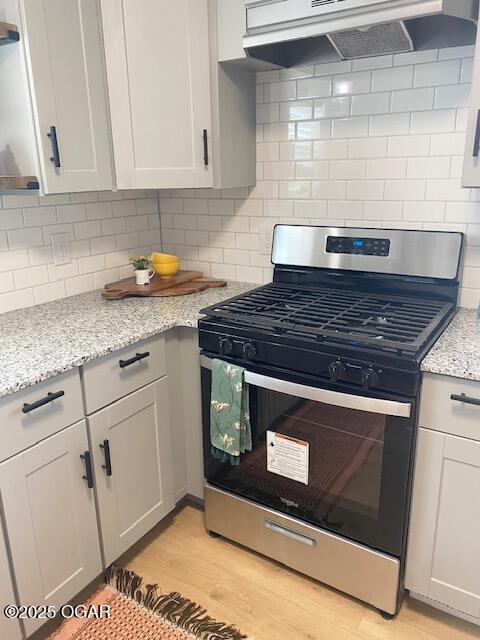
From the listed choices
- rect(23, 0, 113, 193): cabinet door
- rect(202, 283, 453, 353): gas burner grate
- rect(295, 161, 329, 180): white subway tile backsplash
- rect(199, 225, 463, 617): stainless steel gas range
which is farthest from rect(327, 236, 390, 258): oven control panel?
rect(23, 0, 113, 193): cabinet door

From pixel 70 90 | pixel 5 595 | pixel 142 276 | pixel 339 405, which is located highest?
pixel 70 90

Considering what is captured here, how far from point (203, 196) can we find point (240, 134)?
0.41 metres

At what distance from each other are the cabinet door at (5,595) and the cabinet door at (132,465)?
0.36m

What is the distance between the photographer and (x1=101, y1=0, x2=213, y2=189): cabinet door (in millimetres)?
1822

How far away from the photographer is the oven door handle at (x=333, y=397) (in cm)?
145

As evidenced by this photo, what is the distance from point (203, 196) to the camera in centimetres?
249

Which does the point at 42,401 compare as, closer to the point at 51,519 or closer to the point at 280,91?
the point at 51,519

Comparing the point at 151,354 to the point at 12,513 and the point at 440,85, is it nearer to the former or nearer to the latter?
the point at 12,513

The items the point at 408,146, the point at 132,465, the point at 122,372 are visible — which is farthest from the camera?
the point at 408,146

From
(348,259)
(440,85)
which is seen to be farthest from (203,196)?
(440,85)

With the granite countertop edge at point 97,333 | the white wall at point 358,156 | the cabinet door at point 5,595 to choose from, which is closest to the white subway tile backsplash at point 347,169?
the white wall at point 358,156

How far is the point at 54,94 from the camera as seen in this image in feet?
5.42

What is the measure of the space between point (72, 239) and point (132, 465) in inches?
40.7

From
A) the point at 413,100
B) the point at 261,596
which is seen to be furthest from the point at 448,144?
the point at 261,596
